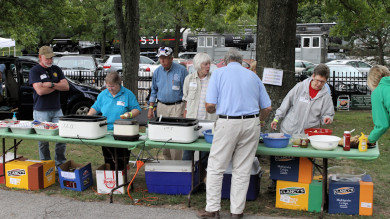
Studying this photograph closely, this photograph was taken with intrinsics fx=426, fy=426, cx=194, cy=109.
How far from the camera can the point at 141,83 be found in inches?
583

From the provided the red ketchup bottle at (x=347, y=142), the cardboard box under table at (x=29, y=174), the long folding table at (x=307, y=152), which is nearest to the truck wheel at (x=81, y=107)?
the cardboard box under table at (x=29, y=174)

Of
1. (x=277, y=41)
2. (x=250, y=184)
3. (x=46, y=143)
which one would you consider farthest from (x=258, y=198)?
(x=46, y=143)

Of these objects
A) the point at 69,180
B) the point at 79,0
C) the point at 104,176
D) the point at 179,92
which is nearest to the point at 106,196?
the point at 104,176

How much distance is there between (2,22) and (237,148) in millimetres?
9719

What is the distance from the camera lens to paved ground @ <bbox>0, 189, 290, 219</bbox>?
15.6 ft

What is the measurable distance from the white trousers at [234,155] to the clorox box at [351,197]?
103 centimetres

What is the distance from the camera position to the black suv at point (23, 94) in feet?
30.4

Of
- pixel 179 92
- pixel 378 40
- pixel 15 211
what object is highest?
pixel 378 40

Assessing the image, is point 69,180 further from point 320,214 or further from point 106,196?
point 320,214

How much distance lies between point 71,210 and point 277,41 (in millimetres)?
3924

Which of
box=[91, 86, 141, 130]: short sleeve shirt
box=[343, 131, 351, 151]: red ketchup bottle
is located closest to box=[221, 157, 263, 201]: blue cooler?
box=[343, 131, 351, 151]: red ketchup bottle

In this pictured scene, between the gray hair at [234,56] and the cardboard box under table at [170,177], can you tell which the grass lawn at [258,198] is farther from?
the gray hair at [234,56]

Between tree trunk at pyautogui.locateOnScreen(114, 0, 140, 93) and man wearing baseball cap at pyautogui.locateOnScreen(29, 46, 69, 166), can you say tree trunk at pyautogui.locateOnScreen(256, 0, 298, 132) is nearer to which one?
man wearing baseball cap at pyautogui.locateOnScreen(29, 46, 69, 166)

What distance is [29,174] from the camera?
18.5 feet
